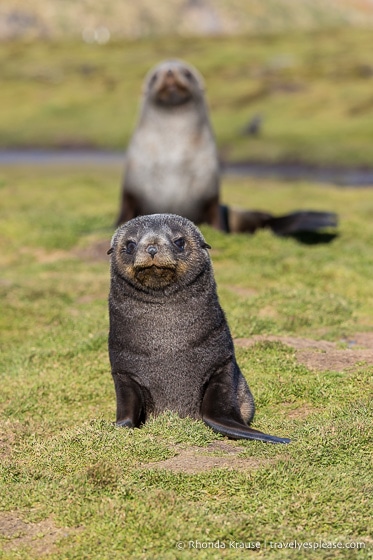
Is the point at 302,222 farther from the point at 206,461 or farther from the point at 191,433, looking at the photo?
the point at 206,461

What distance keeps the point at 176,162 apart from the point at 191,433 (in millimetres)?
8676

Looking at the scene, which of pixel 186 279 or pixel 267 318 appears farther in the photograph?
pixel 267 318

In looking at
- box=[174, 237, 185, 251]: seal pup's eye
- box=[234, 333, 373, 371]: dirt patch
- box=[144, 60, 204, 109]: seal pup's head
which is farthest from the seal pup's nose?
Answer: box=[144, 60, 204, 109]: seal pup's head

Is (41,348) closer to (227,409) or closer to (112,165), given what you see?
(227,409)

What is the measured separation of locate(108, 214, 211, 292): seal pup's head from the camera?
6250 millimetres

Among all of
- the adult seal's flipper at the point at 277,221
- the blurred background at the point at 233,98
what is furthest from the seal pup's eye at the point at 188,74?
the blurred background at the point at 233,98

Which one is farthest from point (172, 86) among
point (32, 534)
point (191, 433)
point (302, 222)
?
point (32, 534)

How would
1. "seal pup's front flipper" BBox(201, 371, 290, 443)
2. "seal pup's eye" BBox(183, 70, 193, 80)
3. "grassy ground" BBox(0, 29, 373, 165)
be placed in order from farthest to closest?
"grassy ground" BBox(0, 29, 373, 165) < "seal pup's eye" BBox(183, 70, 193, 80) < "seal pup's front flipper" BBox(201, 371, 290, 443)

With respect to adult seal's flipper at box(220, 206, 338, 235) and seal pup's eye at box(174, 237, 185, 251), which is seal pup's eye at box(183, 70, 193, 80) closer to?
adult seal's flipper at box(220, 206, 338, 235)

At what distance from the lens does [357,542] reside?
4637 mm

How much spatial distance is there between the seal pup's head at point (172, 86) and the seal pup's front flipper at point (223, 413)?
27.3ft

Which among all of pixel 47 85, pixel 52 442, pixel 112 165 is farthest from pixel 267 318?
pixel 47 85

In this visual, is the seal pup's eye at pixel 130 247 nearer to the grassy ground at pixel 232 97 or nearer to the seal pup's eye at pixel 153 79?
the seal pup's eye at pixel 153 79

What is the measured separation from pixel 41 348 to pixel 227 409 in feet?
11.0
